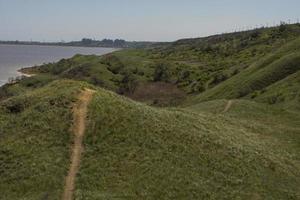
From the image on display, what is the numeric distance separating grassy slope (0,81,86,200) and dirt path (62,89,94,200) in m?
0.29

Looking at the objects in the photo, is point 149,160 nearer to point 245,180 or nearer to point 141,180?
point 141,180

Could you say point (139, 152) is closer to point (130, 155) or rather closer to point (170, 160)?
point (130, 155)

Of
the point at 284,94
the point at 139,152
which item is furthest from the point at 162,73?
the point at 139,152

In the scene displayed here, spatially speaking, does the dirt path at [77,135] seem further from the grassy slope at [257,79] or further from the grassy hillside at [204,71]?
the grassy hillside at [204,71]

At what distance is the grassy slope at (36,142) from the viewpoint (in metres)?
21.9

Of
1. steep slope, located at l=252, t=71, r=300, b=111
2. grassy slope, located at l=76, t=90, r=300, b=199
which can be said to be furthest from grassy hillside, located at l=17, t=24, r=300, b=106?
grassy slope, located at l=76, t=90, r=300, b=199

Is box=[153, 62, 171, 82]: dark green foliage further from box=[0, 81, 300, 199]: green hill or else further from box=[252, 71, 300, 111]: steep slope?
box=[0, 81, 300, 199]: green hill

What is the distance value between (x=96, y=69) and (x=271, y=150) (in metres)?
72.1

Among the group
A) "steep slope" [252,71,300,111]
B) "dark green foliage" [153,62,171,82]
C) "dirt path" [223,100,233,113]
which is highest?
"steep slope" [252,71,300,111]

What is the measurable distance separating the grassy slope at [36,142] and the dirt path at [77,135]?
29cm

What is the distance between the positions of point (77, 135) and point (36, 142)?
204 centimetres

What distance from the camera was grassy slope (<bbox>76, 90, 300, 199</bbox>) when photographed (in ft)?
73.6

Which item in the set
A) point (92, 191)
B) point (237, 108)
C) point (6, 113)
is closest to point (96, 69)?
point (237, 108)

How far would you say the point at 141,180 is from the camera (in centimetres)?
2270
